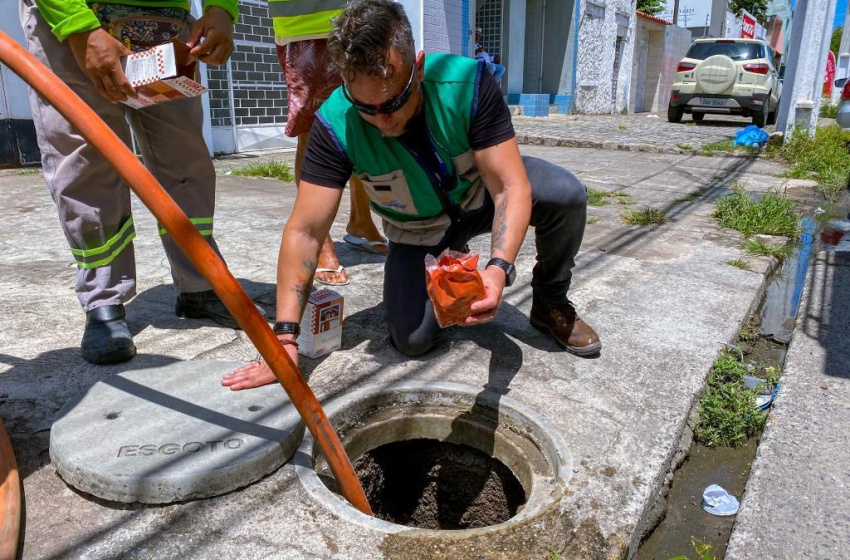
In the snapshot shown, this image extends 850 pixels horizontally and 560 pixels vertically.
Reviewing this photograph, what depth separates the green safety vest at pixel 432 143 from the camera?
6.95ft

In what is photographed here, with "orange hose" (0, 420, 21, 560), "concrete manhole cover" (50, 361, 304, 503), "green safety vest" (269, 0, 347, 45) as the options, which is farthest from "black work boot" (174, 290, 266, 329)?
"green safety vest" (269, 0, 347, 45)

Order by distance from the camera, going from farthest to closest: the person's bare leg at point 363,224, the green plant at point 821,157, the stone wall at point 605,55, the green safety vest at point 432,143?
the stone wall at point 605,55 < the green plant at point 821,157 < the person's bare leg at point 363,224 < the green safety vest at point 432,143

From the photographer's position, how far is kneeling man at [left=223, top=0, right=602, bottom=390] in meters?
1.85

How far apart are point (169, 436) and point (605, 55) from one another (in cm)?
1846

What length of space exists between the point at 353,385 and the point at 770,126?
49.8 feet

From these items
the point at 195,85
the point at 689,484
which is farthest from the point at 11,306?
the point at 689,484

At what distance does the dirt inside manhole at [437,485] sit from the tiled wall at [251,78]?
6.58 meters

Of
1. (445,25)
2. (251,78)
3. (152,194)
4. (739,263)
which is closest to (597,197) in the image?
(739,263)

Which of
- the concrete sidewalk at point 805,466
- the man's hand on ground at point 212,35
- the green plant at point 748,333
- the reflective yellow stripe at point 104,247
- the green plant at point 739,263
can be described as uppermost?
the man's hand on ground at point 212,35

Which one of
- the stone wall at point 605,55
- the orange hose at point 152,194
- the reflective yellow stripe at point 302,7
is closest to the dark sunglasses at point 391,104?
the orange hose at point 152,194

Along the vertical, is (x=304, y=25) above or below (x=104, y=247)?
above

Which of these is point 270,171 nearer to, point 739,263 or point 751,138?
point 739,263

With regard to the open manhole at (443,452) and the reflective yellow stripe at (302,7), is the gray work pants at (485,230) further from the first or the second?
the reflective yellow stripe at (302,7)

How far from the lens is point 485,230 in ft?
8.80
